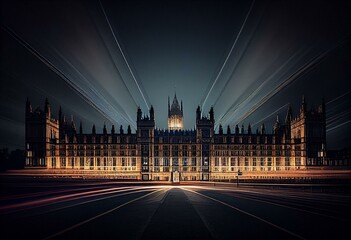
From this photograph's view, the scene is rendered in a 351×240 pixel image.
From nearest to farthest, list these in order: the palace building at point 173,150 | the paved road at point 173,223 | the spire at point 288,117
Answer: the paved road at point 173,223 → the palace building at point 173,150 → the spire at point 288,117

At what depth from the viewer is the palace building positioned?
113938mm

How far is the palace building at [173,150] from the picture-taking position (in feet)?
374

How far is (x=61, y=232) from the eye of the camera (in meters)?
16.7

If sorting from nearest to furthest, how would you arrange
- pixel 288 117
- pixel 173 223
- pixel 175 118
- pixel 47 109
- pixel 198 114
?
pixel 173 223 < pixel 47 109 < pixel 198 114 < pixel 288 117 < pixel 175 118

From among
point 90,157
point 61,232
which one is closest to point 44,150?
point 90,157

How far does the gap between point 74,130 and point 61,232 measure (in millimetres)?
123432

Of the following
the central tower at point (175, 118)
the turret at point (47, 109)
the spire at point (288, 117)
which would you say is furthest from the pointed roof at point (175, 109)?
the turret at point (47, 109)

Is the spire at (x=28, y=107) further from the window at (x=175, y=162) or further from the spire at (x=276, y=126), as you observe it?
the spire at (x=276, y=126)

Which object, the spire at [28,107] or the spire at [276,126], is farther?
the spire at [276,126]

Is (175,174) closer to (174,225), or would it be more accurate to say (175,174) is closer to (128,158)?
(128,158)

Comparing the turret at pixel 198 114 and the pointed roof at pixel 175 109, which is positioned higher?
the pointed roof at pixel 175 109

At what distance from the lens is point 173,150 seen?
383 ft

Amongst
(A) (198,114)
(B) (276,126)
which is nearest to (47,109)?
(A) (198,114)

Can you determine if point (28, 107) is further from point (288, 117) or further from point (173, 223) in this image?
point (173, 223)
